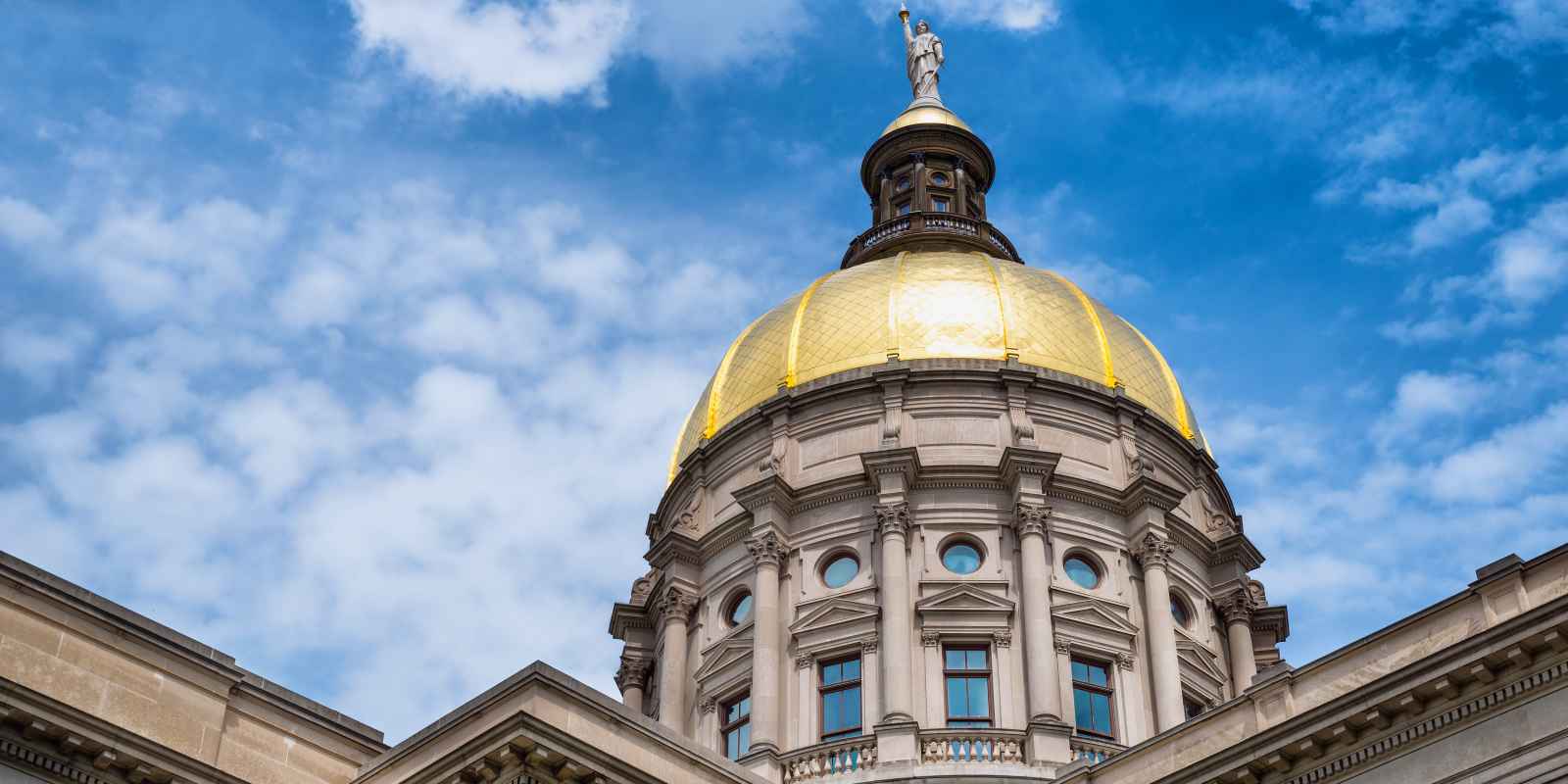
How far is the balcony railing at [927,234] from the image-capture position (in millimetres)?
51656

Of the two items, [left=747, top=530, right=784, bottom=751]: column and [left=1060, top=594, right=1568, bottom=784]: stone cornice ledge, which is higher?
[left=747, top=530, right=784, bottom=751]: column

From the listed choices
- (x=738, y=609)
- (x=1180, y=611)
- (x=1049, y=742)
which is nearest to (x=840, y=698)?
(x=738, y=609)

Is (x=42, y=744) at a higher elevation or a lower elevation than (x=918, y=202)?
lower

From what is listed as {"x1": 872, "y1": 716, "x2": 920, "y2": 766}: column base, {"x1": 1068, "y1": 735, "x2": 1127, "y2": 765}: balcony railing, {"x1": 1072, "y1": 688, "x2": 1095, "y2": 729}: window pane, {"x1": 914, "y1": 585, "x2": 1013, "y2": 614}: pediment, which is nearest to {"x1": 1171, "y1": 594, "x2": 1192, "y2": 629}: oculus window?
{"x1": 1072, "y1": 688, "x2": 1095, "y2": 729}: window pane

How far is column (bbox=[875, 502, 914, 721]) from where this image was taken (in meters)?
39.3

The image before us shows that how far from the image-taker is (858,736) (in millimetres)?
38875

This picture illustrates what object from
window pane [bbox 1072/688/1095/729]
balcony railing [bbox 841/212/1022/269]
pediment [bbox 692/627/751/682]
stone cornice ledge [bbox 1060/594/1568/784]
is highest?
balcony railing [bbox 841/212/1022/269]

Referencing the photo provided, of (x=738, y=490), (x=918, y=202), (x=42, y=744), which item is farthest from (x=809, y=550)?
(x=42, y=744)

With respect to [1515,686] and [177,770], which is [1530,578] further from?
[177,770]

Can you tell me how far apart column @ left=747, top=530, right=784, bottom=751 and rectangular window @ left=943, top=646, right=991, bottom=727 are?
147 inches

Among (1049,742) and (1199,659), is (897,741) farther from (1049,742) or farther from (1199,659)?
(1199,659)

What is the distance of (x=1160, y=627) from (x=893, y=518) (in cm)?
636

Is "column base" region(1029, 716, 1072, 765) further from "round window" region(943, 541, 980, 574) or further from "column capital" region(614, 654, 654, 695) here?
"column capital" region(614, 654, 654, 695)

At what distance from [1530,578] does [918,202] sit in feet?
103
